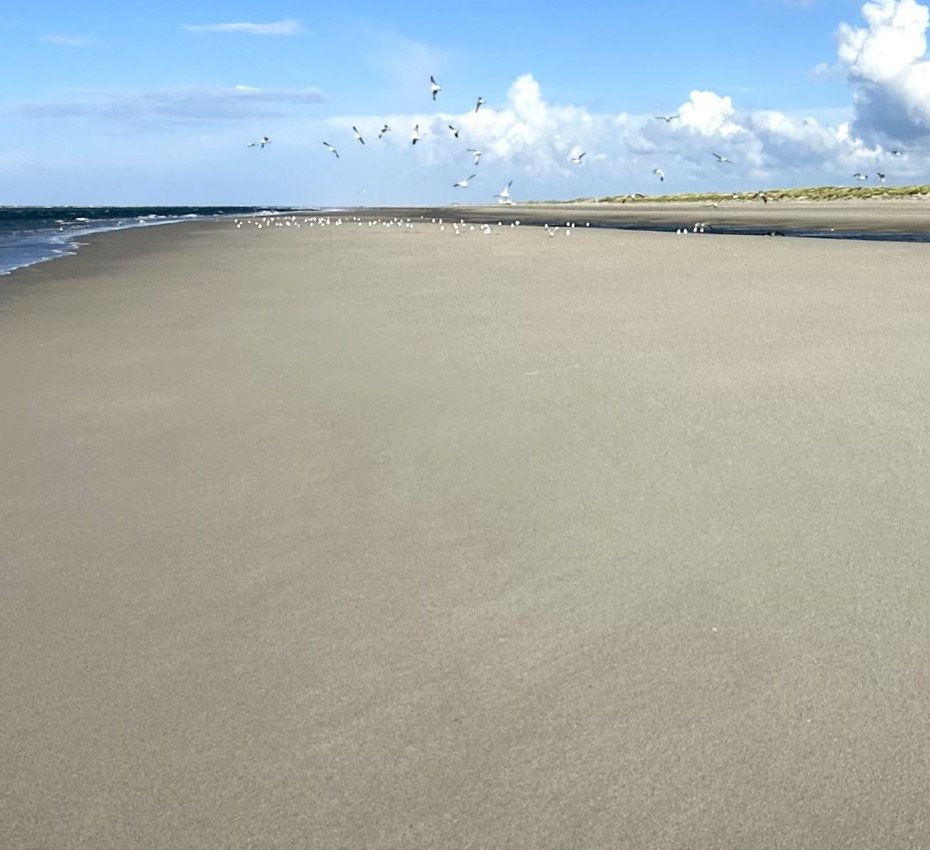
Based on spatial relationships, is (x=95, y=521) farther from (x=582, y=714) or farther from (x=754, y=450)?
(x=754, y=450)

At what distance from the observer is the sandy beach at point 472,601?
257 cm

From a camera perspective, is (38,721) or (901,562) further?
(901,562)

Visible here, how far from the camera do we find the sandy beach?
2.57m

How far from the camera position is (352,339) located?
1007 centimetres

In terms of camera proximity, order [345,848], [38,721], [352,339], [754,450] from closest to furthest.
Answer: [345,848], [38,721], [754,450], [352,339]

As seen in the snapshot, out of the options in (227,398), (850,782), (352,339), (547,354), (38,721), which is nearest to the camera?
(850,782)

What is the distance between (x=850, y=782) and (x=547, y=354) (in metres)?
6.44

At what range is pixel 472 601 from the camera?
3758 mm

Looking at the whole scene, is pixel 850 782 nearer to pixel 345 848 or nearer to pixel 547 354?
pixel 345 848

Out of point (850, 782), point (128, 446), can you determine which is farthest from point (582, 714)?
point (128, 446)

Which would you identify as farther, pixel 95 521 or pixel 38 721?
pixel 95 521

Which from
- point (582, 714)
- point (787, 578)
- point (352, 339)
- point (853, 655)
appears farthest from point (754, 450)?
point (352, 339)

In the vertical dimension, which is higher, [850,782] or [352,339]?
[850,782]

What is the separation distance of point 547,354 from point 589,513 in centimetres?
432
